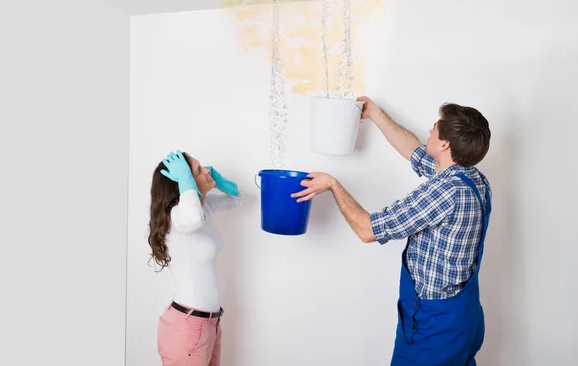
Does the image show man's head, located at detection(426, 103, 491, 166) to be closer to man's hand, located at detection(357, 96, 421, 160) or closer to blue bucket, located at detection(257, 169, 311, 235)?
man's hand, located at detection(357, 96, 421, 160)

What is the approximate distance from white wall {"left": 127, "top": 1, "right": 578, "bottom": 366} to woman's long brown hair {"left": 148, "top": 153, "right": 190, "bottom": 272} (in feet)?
1.56

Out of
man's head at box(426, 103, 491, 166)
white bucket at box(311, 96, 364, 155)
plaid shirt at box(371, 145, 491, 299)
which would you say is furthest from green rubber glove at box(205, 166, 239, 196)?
man's head at box(426, 103, 491, 166)

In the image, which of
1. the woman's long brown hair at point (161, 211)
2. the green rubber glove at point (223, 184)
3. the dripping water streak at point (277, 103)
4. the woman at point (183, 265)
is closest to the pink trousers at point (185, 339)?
the woman at point (183, 265)

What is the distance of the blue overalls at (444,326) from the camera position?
162 centimetres

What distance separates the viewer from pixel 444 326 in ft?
5.31

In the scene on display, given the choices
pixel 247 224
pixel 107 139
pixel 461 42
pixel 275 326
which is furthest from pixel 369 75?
pixel 107 139

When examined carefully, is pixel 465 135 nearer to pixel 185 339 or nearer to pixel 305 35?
pixel 305 35

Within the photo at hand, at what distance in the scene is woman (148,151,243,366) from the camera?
1.79m

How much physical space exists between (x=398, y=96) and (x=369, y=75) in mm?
140

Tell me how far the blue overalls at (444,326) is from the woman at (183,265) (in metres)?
0.67

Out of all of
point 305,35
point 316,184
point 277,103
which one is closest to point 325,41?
point 305,35

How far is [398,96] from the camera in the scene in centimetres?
204

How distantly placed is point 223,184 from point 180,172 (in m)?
0.33

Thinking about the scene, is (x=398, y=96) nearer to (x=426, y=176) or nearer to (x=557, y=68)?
(x=426, y=176)
